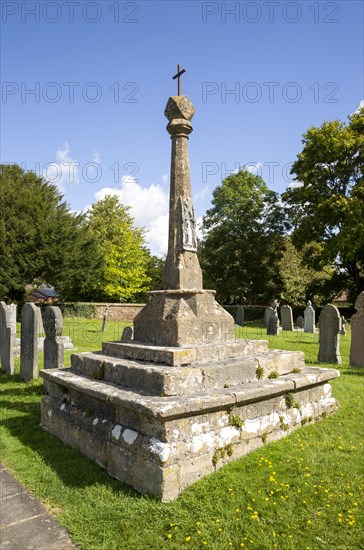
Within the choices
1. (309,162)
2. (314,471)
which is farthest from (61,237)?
(314,471)

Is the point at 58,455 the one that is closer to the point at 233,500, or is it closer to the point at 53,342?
the point at 233,500

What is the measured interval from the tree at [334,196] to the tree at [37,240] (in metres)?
16.9

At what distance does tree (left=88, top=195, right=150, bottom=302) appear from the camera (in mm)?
36812

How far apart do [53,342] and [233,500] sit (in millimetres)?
5585

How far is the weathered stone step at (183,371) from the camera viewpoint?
13.5 ft

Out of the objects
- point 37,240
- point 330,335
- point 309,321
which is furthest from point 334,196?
point 37,240

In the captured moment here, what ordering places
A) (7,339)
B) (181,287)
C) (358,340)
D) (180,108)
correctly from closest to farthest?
(181,287), (180,108), (7,339), (358,340)

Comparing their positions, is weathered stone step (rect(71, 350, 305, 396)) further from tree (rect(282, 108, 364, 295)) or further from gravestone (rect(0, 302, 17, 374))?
tree (rect(282, 108, 364, 295))

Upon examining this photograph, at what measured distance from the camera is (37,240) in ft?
89.9

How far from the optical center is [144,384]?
430 cm

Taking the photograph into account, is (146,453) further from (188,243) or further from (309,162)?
(309,162)

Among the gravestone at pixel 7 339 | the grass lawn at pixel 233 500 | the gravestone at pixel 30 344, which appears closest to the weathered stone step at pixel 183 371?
the grass lawn at pixel 233 500

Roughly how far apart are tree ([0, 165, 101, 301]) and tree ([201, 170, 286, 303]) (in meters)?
10.6

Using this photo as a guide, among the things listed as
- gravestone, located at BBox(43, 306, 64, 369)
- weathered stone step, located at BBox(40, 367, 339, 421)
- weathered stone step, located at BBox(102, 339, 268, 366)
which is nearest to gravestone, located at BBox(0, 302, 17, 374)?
gravestone, located at BBox(43, 306, 64, 369)
